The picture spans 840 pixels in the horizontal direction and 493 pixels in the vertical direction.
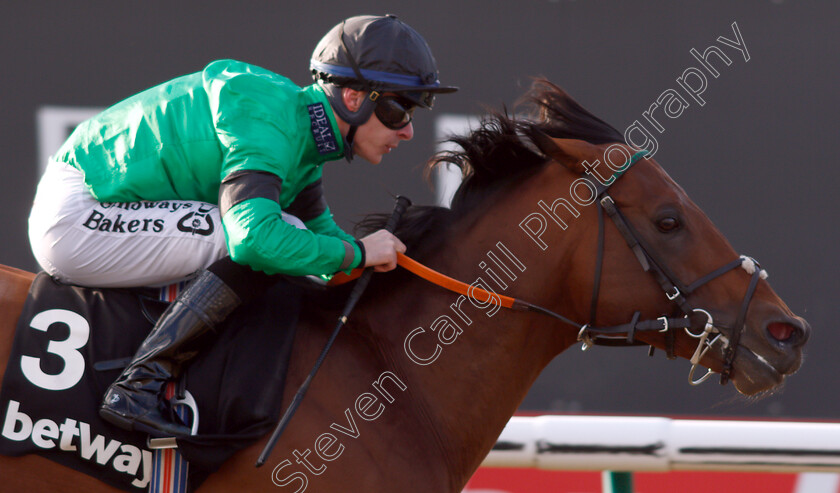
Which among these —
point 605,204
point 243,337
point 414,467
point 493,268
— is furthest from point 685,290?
point 243,337

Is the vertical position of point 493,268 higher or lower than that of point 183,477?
higher

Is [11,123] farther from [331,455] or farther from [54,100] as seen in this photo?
[331,455]

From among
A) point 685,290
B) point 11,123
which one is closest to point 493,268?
point 685,290

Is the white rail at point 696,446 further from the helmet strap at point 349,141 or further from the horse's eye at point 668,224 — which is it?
the helmet strap at point 349,141

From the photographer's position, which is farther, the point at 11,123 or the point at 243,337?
the point at 11,123

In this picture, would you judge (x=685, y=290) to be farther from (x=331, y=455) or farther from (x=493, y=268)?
(x=331, y=455)

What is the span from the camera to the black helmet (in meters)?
2.38

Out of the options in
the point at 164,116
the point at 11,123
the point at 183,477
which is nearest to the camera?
the point at 183,477

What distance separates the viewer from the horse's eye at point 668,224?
2393 mm

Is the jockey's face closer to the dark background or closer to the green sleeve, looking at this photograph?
the green sleeve

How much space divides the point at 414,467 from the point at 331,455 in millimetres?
240

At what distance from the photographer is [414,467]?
7.34 ft

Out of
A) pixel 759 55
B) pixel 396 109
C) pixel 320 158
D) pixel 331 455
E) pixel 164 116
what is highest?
pixel 759 55

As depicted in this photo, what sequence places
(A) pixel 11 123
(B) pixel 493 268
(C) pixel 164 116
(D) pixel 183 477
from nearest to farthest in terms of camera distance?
1. (D) pixel 183 477
2. (C) pixel 164 116
3. (B) pixel 493 268
4. (A) pixel 11 123
